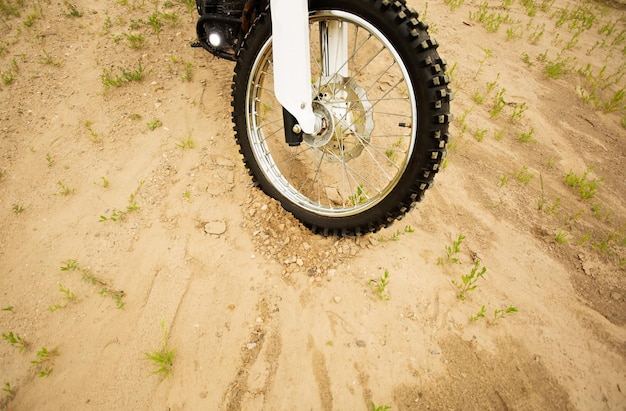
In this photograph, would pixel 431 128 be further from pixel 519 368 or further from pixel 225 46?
pixel 225 46

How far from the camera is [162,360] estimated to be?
1842 mm

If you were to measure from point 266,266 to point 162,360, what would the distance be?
82 centimetres

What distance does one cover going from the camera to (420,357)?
1.88 meters

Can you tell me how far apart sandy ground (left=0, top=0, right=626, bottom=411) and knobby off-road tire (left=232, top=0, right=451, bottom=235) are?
0.30 metres

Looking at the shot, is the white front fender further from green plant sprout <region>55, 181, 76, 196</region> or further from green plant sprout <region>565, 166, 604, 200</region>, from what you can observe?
green plant sprout <region>565, 166, 604, 200</region>

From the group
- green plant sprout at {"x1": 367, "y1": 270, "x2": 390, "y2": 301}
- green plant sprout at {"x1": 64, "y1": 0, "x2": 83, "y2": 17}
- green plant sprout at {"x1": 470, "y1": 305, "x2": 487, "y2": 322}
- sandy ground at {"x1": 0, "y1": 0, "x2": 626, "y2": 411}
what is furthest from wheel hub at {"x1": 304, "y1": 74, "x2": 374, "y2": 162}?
green plant sprout at {"x1": 64, "y1": 0, "x2": 83, "y2": 17}

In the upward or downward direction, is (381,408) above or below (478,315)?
below

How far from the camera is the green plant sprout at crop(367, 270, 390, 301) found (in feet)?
6.86

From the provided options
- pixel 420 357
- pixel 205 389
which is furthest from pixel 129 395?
pixel 420 357

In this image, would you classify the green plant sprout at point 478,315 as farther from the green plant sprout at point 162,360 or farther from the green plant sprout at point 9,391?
the green plant sprout at point 9,391

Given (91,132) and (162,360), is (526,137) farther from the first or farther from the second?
(91,132)

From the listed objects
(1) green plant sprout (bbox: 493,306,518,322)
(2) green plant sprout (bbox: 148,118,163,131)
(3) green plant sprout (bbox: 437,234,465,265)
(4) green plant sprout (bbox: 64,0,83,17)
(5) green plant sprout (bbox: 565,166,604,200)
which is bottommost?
(1) green plant sprout (bbox: 493,306,518,322)

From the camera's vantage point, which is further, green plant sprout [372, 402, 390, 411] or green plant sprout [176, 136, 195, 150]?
green plant sprout [176, 136, 195, 150]

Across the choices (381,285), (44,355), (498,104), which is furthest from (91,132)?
(498,104)
